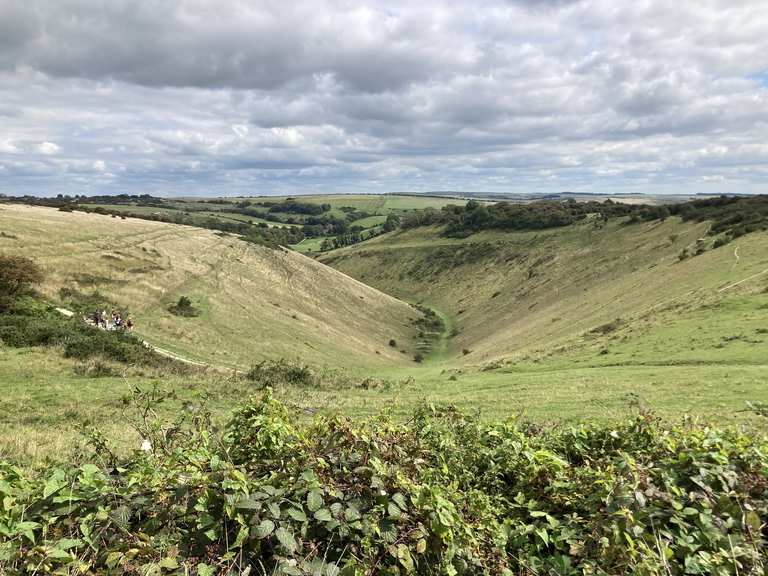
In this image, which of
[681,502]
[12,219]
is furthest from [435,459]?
[12,219]

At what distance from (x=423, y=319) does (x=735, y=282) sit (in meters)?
49.6

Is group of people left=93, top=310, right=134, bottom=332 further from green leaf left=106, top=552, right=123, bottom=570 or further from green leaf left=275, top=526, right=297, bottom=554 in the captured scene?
green leaf left=275, top=526, right=297, bottom=554

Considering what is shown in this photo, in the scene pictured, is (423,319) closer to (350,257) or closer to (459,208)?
(350,257)

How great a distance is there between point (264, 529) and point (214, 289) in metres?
52.0

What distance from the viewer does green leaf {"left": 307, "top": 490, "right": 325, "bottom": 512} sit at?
412cm

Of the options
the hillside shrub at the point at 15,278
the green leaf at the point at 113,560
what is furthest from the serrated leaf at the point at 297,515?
the hillside shrub at the point at 15,278

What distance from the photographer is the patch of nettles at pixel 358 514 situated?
3844 mm

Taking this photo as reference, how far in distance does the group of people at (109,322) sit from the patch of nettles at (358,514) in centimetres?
3054

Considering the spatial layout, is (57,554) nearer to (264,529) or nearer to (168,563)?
(168,563)

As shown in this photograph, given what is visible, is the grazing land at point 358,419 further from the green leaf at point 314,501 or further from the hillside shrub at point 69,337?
the hillside shrub at point 69,337

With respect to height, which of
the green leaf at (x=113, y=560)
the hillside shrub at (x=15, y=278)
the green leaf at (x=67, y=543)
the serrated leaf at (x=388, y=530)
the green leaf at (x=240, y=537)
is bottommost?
the hillside shrub at (x=15, y=278)

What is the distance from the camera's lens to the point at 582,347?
3450 centimetres

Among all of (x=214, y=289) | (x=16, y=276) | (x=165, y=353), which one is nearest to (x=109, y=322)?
(x=165, y=353)

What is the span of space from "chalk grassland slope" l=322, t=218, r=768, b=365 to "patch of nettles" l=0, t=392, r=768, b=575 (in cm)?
2350
